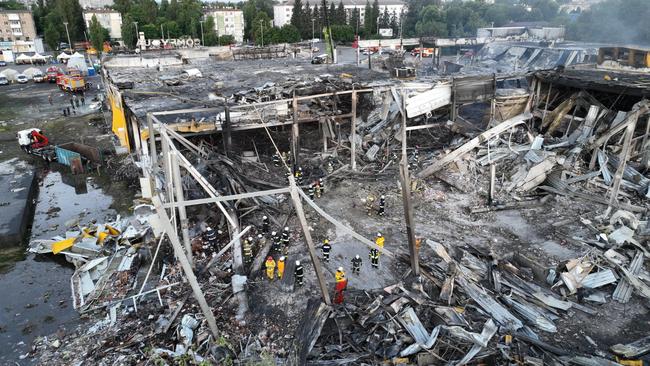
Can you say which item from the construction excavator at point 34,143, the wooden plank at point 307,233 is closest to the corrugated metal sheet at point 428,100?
the wooden plank at point 307,233

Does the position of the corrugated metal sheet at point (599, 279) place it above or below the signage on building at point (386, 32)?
below

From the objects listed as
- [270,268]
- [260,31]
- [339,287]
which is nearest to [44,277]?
[270,268]

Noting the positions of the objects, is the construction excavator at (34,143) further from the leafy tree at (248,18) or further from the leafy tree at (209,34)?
the leafy tree at (248,18)

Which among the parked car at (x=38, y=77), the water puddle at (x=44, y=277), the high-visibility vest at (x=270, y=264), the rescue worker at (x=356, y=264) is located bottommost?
the water puddle at (x=44, y=277)

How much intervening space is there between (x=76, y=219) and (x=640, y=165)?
798 inches

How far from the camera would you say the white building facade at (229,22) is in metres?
80.8

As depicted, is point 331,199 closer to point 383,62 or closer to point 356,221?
point 356,221

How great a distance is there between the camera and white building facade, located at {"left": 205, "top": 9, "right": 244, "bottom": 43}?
8081cm

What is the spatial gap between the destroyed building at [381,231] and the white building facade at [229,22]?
210 ft

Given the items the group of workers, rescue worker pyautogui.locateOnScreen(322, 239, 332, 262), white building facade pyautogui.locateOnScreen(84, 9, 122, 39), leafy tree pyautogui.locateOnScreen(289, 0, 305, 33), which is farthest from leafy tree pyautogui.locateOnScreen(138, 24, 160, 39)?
rescue worker pyautogui.locateOnScreen(322, 239, 332, 262)

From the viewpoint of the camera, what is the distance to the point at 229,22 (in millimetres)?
82812

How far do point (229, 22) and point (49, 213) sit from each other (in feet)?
244

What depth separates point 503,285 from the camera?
32.7 ft

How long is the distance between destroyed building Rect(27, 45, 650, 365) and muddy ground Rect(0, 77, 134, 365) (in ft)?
2.20
